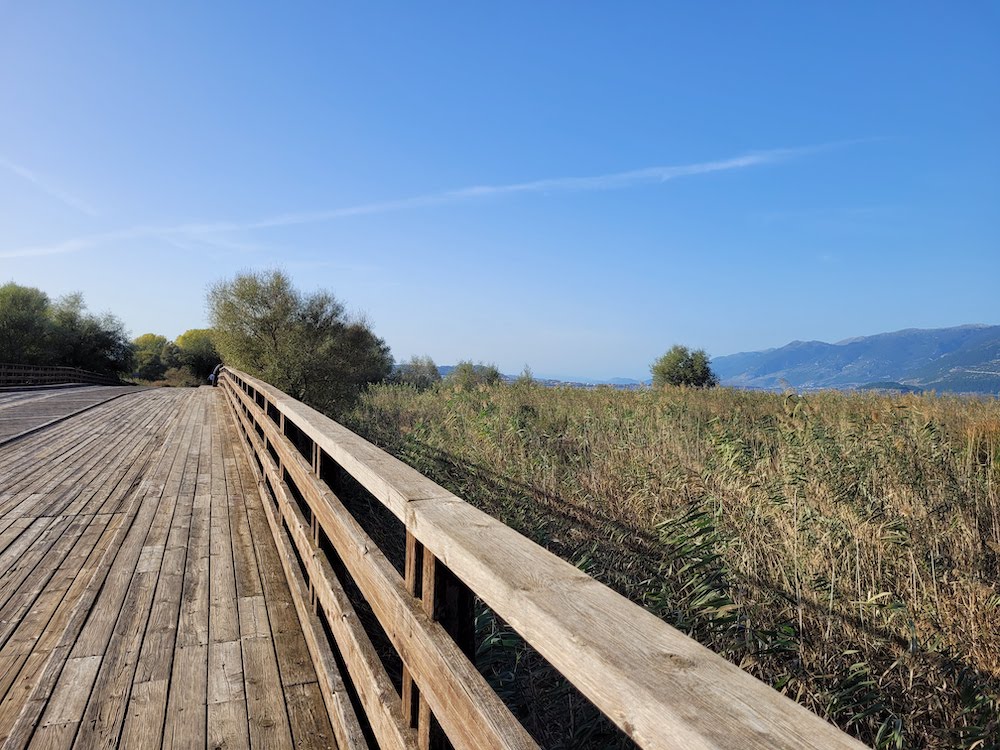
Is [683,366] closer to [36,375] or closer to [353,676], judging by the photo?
[36,375]

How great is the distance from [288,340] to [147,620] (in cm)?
2065

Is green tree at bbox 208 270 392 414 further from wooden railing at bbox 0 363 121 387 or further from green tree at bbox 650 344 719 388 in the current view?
green tree at bbox 650 344 719 388

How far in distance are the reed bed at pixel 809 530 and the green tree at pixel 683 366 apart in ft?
147

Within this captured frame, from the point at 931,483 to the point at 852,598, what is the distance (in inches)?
82.4

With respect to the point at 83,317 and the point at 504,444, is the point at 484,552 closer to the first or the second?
the point at 504,444

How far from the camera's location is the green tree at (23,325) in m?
32.7

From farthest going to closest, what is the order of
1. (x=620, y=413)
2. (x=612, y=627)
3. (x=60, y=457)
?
(x=620, y=413) < (x=60, y=457) < (x=612, y=627)

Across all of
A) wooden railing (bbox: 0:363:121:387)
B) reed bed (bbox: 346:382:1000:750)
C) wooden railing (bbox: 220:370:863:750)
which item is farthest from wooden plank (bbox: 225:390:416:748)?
wooden railing (bbox: 0:363:121:387)

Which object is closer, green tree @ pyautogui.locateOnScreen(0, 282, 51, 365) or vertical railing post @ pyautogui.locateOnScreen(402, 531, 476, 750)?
vertical railing post @ pyautogui.locateOnScreen(402, 531, 476, 750)

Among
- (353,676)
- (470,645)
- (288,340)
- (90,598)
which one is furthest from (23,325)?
(470,645)

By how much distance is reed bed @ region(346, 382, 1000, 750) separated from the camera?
3102mm

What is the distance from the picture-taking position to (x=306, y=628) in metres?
2.71

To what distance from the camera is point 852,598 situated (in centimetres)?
373

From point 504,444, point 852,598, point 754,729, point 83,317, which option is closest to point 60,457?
point 504,444
